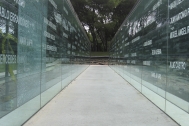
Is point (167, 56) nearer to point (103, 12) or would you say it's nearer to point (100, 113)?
point (100, 113)

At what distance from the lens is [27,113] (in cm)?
400

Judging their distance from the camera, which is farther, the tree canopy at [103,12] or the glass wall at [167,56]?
the tree canopy at [103,12]

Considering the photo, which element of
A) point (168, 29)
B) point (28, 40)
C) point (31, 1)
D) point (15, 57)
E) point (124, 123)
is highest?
point (31, 1)

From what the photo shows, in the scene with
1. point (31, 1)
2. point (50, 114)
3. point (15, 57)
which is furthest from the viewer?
point (50, 114)

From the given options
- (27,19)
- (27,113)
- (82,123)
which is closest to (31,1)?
(27,19)

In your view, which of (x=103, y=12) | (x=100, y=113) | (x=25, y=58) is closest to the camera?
(x=25, y=58)

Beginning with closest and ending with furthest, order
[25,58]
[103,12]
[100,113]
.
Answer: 1. [25,58]
2. [100,113]
3. [103,12]

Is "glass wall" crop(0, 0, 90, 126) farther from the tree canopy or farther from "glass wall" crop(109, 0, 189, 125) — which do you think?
the tree canopy

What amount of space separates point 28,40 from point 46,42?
1.32 meters

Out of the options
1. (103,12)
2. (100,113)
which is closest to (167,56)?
(100,113)

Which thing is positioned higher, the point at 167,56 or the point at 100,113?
the point at 167,56

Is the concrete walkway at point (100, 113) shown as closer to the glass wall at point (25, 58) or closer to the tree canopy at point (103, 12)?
the glass wall at point (25, 58)

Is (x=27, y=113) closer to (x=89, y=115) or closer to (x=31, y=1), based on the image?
(x=89, y=115)

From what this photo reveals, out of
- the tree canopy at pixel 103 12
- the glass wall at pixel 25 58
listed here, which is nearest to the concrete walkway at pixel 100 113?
the glass wall at pixel 25 58
